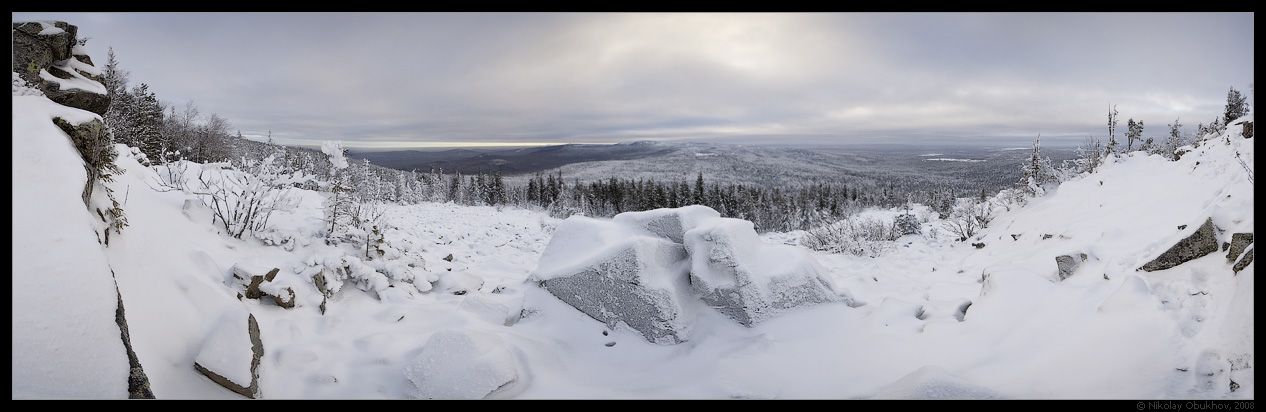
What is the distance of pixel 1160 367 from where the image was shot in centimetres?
277

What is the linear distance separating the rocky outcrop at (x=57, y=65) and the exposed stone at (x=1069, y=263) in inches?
369

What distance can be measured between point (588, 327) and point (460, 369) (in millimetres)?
1459

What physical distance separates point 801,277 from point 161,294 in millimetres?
5439

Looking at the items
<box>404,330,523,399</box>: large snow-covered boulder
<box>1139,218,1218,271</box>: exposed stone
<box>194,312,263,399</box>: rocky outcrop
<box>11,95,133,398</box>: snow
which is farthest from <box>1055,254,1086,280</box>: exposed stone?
<box>11,95,133,398</box>: snow

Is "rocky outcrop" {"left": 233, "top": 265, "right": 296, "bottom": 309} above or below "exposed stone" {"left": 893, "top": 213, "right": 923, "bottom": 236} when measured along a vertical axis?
above

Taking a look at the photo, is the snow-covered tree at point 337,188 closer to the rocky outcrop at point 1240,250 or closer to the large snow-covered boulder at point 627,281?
the large snow-covered boulder at point 627,281

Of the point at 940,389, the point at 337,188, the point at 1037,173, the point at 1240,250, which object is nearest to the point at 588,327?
the point at 940,389

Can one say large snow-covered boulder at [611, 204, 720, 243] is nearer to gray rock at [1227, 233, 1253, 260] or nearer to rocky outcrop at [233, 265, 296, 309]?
rocky outcrop at [233, 265, 296, 309]

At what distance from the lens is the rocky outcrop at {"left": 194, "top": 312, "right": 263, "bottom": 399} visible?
296 centimetres

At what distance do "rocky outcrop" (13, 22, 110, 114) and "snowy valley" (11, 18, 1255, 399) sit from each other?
19cm

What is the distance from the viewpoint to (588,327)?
4.71 meters

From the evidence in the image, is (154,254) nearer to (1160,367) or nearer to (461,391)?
(461,391)

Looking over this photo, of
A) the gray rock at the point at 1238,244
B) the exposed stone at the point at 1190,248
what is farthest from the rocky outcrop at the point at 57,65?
the exposed stone at the point at 1190,248
